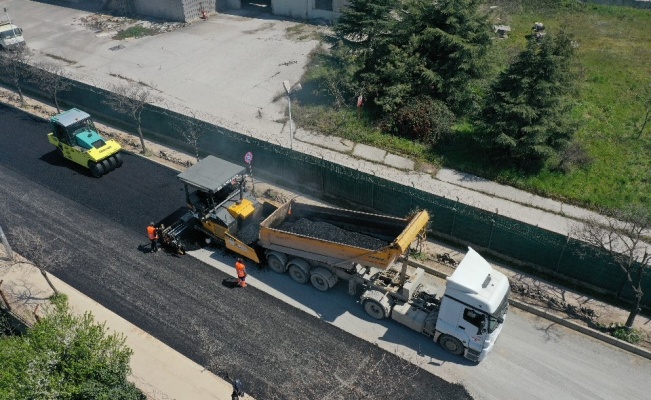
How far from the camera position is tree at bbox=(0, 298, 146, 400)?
1173cm

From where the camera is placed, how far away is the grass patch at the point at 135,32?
39.7 meters

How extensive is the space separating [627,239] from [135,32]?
124ft

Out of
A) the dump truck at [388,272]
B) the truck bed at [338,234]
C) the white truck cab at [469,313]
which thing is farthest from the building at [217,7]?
the white truck cab at [469,313]

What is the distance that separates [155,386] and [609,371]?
13.5 meters

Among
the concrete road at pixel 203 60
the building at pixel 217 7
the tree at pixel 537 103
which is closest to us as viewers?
the tree at pixel 537 103

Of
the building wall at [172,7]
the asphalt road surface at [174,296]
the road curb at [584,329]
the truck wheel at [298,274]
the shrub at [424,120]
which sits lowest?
the asphalt road surface at [174,296]

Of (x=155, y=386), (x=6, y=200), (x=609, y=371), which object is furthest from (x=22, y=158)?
(x=609, y=371)

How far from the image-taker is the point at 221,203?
18359 mm

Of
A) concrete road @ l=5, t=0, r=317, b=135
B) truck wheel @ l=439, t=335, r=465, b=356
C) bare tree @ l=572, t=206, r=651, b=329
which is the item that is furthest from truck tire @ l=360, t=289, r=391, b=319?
concrete road @ l=5, t=0, r=317, b=135

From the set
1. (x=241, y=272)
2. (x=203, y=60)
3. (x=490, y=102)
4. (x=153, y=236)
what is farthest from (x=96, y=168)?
(x=490, y=102)

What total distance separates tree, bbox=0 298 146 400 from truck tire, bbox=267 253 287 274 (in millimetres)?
Answer: 6127

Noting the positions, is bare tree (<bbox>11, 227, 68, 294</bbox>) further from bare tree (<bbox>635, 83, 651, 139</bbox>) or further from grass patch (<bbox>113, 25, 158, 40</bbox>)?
bare tree (<bbox>635, 83, 651, 139</bbox>)

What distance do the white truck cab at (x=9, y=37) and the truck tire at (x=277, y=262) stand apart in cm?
2990

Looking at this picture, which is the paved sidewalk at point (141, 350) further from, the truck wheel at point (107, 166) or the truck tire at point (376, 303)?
the truck wheel at point (107, 166)
